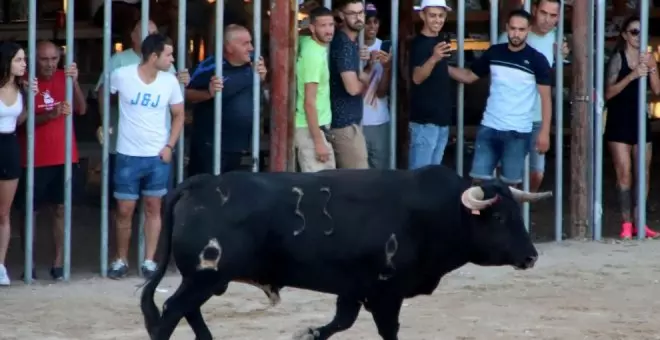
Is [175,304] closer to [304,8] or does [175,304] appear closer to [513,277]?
[513,277]

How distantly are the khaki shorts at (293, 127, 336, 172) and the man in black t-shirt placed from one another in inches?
31.4

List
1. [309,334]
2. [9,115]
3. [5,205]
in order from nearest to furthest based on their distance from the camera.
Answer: [309,334] < [9,115] < [5,205]

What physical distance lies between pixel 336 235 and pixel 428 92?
3770mm

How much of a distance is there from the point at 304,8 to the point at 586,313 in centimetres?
468

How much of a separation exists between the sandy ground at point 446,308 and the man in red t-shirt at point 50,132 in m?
0.67

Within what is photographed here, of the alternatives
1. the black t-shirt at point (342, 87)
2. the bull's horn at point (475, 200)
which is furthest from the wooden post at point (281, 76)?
the bull's horn at point (475, 200)

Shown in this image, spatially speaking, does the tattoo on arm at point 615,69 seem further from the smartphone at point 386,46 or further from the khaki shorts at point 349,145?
the khaki shorts at point 349,145

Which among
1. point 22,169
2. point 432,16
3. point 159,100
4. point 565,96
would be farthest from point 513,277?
point 565,96

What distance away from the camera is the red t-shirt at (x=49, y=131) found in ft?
33.9

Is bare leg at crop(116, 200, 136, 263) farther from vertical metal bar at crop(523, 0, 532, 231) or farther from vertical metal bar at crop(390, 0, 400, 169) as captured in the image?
vertical metal bar at crop(523, 0, 532, 231)

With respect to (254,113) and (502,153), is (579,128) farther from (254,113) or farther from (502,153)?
(254,113)

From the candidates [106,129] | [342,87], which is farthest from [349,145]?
[106,129]

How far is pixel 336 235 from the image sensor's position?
7734mm

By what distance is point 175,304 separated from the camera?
7727mm
